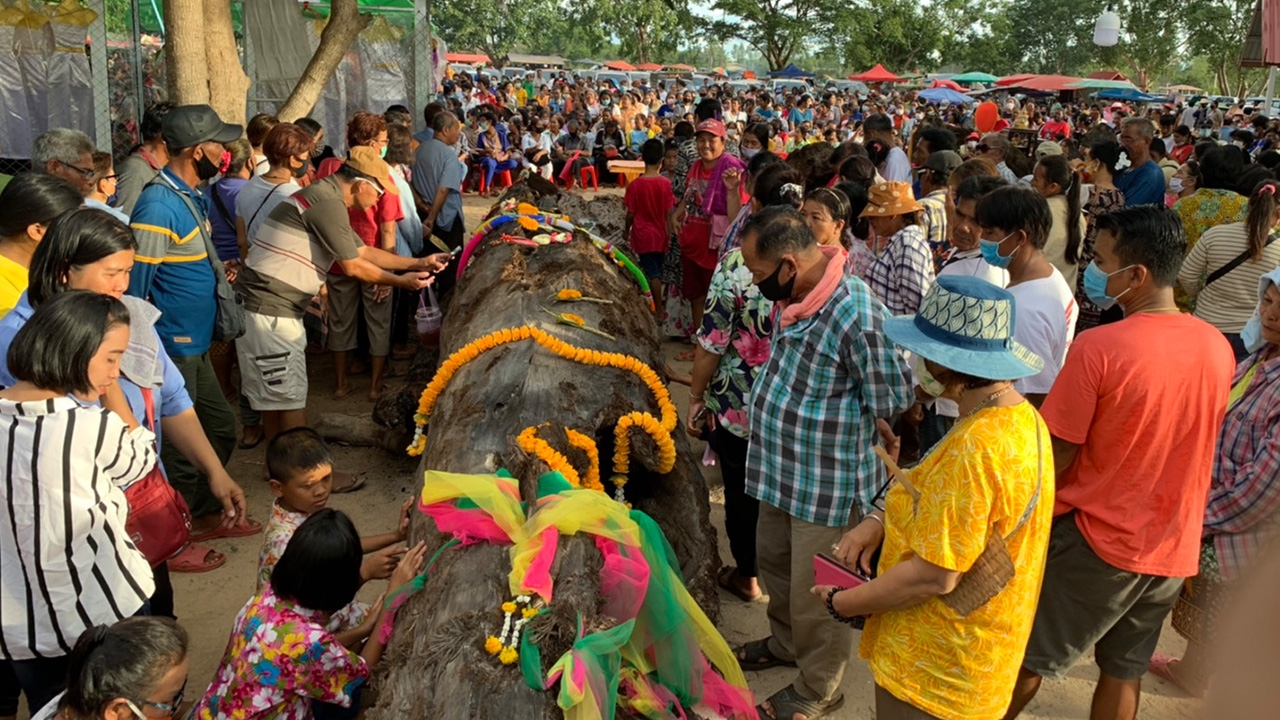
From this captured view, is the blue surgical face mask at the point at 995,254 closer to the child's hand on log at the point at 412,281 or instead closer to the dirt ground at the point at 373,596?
the dirt ground at the point at 373,596

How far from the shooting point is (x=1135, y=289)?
2.75 m

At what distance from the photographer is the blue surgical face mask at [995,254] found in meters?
3.64

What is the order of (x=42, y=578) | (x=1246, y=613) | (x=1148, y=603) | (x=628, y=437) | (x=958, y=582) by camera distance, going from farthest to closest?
(x=628, y=437) → (x=1148, y=603) → (x=42, y=578) → (x=958, y=582) → (x=1246, y=613)

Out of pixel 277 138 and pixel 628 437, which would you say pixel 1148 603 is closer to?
pixel 628 437

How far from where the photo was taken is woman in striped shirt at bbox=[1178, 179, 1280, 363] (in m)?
4.52

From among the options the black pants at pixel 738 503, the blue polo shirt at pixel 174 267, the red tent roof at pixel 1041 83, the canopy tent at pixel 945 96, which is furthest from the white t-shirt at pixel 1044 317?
the red tent roof at pixel 1041 83

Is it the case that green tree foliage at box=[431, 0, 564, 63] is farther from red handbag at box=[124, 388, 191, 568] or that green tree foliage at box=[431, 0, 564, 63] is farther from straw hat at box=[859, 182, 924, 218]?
red handbag at box=[124, 388, 191, 568]

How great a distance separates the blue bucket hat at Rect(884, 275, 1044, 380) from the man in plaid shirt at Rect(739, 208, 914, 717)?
0.71 metres

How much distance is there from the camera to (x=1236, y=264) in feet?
15.1

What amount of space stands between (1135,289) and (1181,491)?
2.06 ft

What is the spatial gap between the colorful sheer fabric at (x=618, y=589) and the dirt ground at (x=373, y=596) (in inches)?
42.8

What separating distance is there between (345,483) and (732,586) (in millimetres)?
2357

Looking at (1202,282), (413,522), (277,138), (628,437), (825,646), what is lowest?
(825,646)

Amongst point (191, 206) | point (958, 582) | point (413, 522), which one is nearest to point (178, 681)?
point (413, 522)
